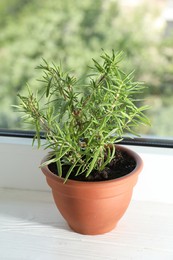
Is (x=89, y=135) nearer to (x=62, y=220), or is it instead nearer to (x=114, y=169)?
(x=114, y=169)

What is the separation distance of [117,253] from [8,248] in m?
0.21

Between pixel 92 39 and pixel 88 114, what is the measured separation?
312 mm

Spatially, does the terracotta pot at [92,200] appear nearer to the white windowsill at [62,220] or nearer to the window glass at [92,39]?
the white windowsill at [62,220]

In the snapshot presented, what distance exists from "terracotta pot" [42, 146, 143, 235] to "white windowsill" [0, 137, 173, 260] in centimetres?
4

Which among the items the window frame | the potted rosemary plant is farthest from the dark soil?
the window frame

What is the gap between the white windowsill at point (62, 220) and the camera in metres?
0.67

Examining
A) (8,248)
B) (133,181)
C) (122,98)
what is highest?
(122,98)

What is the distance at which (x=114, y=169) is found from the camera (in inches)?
27.1

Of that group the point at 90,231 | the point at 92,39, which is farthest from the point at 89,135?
the point at 92,39

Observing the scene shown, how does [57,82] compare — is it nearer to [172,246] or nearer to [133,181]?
[133,181]

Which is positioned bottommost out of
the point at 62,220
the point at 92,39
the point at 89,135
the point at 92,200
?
the point at 62,220

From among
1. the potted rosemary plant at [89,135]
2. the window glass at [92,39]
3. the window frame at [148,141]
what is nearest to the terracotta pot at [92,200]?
the potted rosemary plant at [89,135]

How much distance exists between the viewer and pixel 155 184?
814 mm

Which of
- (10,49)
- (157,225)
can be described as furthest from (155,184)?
(10,49)
